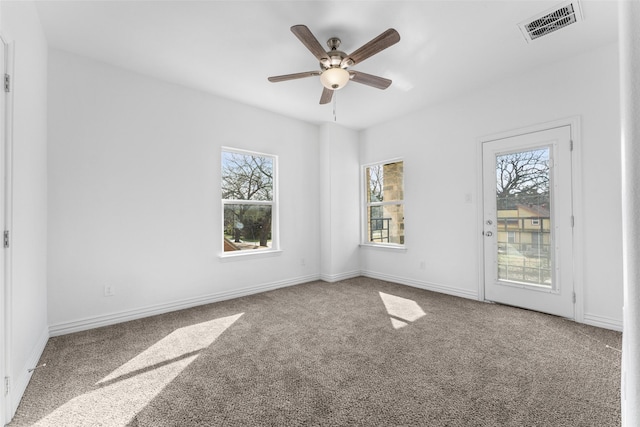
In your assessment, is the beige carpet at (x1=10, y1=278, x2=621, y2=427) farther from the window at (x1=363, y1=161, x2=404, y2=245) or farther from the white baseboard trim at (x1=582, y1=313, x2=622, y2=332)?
the window at (x1=363, y1=161, x2=404, y2=245)

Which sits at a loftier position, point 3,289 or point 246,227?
point 246,227

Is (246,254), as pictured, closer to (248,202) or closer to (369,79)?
(248,202)

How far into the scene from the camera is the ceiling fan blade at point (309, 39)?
6.77ft

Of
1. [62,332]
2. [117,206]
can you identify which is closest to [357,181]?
[117,206]

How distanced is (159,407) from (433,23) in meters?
3.33

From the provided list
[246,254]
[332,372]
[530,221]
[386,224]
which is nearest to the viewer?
[332,372]

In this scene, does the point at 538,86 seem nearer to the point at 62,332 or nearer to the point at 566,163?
the point at 566,163

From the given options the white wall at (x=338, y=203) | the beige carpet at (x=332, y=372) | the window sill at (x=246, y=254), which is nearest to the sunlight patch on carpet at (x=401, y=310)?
the beige carpet at (x=332, y=372)

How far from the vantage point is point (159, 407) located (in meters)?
1.67

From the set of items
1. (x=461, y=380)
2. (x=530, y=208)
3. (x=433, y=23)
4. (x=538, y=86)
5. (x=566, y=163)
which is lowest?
(x=461, y=380)

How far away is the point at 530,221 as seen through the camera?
3.25m

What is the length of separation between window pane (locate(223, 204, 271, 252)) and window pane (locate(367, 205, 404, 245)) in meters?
1.84

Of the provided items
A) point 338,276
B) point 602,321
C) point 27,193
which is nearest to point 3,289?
point 27,193

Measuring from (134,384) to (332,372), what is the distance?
4.25 feet
